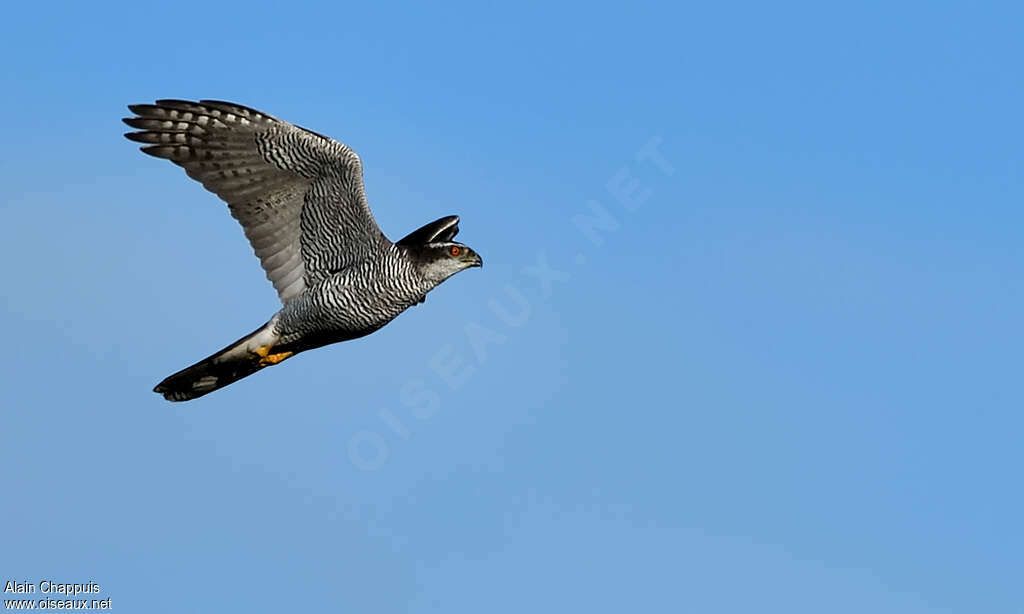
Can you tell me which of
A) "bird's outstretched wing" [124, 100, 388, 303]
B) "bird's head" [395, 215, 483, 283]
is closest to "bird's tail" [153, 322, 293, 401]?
"bird's outstretched wing" [124, 100, 388, 303]

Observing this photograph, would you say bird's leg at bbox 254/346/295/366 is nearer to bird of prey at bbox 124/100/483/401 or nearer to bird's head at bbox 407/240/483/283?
bird of prey at bbox 124/100/483/401

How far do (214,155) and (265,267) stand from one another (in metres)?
1.36

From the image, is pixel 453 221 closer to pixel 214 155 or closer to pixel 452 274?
pixel 452 274

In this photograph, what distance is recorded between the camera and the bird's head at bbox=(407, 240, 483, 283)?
26.8m

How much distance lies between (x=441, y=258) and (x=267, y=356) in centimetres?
216

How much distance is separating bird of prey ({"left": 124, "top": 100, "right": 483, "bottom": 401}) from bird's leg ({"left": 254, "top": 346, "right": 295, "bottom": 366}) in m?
0.01

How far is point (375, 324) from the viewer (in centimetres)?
2681

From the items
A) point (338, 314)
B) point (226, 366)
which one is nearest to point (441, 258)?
point (338, 314)

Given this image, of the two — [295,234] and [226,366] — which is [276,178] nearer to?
[295,234]

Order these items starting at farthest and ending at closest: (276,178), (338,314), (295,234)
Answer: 1. (295,234)
2. (338,314)
3. (276,178)

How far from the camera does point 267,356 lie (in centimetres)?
2694

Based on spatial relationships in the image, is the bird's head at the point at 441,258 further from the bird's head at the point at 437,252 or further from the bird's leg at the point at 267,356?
the bird's leg at the point at 267,356

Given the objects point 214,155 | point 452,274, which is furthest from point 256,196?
point 452,274

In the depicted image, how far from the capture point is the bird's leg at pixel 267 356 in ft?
88.2
